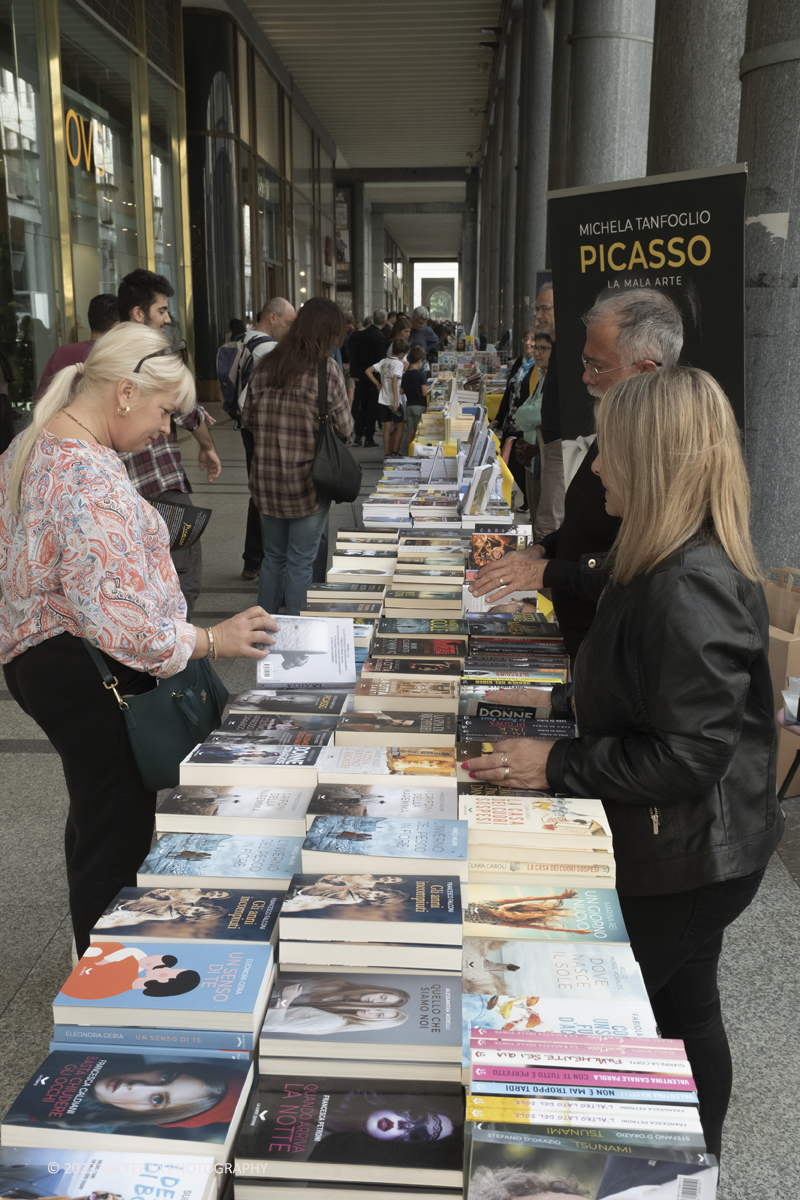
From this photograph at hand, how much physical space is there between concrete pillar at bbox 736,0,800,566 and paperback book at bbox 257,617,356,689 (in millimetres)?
1820

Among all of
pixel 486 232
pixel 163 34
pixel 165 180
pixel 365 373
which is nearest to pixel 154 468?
pixel 365 373

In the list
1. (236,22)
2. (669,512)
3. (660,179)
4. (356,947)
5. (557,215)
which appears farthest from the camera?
(236,22)

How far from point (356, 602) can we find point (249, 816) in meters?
1.34

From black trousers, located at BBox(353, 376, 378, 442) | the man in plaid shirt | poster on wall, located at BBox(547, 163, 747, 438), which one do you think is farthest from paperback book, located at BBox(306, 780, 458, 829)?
black trousers, located at BBox(353, 376, 378, 442)

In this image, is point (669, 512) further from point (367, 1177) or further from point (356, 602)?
point (356, 602)

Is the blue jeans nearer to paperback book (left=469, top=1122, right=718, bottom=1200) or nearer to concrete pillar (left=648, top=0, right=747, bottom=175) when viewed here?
concrete pillar (left=648, top=0, right=747, bottom=175)

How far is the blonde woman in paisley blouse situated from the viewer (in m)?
1.66

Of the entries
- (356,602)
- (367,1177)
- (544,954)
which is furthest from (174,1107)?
(356,602)

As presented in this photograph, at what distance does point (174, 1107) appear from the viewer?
927 mm

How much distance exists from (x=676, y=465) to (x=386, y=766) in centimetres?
61

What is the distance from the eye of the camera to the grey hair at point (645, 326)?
217 cm

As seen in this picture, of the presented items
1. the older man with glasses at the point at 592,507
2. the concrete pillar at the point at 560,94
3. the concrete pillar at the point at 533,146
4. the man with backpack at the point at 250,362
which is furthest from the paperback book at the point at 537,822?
the concrete pillar at the point at 533,146

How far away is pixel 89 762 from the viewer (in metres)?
1.90

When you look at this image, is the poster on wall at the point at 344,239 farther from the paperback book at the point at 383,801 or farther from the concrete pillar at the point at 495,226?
the paperback book at the point at 383,801
